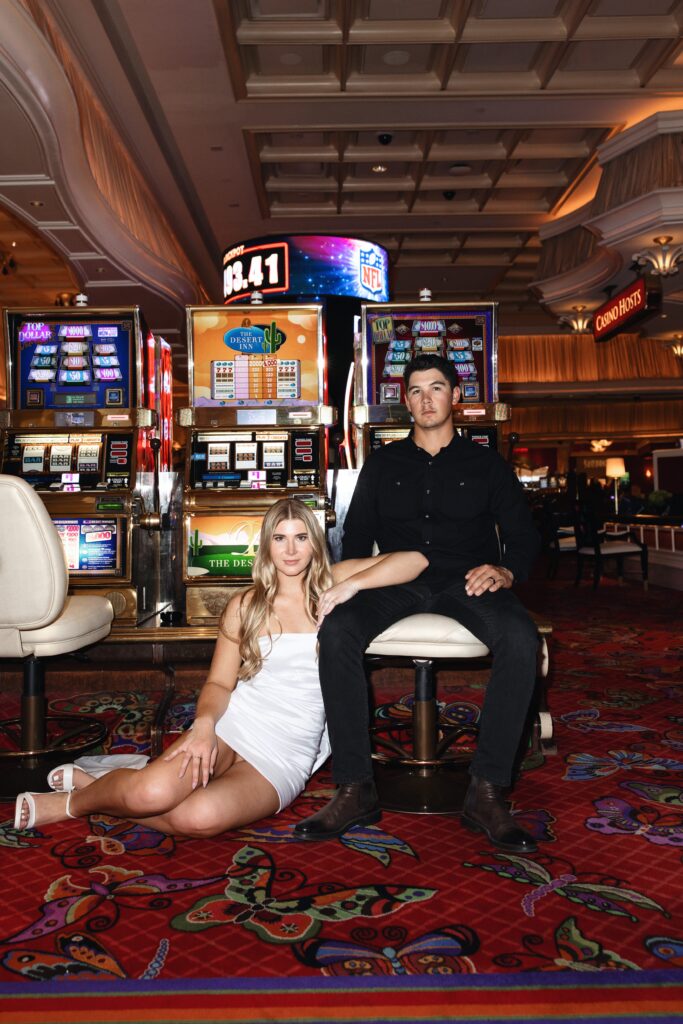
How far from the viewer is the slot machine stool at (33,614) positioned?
2592 millimetres

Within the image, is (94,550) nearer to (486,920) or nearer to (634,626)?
(486,920)

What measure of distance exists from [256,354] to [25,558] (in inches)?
83.4

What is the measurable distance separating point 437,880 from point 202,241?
9.13m

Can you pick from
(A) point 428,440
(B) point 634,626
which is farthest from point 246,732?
(B) point 634,626

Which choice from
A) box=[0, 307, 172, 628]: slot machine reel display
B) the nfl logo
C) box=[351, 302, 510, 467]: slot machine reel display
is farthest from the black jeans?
the nfl logo

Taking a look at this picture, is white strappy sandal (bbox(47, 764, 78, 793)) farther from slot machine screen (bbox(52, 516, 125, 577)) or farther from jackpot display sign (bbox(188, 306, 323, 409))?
jackpot display sign (bbox(188, 306, 323, 409))

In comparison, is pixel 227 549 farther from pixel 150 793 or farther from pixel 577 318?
pixel 577 318

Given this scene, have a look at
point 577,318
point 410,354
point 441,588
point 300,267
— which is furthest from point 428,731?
point 577,318

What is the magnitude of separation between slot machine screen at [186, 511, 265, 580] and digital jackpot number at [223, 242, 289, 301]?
4.02 meters

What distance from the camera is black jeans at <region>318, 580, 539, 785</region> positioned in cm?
232

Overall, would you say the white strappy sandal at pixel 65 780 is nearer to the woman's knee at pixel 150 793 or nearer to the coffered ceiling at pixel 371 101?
the woman's knee at pixel 150 793

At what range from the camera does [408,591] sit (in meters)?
2.66

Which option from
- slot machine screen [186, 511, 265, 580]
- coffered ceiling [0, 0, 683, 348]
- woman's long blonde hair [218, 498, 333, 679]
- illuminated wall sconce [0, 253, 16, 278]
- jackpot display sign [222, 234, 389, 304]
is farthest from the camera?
illuminated wall sconce [0, 253, 16, 278]

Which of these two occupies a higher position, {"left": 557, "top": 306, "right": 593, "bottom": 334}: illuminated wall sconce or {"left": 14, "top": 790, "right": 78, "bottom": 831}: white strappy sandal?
{"left": 557, "top": 306, "right": 593, "bottom": 334}: illuminated wall sconce
